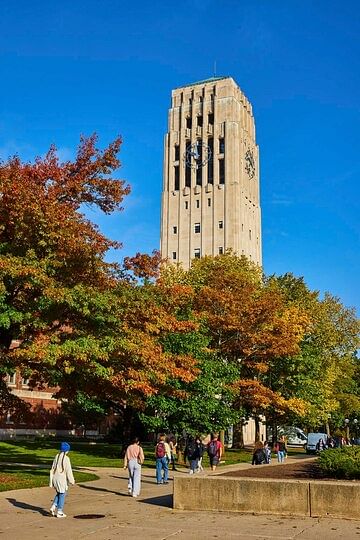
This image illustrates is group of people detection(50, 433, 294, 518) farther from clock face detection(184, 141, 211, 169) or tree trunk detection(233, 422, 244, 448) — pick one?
clock face detection(184, 141, 211, 169)

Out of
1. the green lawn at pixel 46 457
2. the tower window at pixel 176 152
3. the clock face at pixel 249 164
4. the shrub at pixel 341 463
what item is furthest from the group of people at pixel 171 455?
the tower window at pixel 176 152

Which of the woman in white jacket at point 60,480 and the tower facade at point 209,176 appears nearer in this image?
the woman in white jacket at point 60,480

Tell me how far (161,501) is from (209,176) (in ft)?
253

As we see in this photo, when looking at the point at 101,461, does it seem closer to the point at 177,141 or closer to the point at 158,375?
the point at 158,375

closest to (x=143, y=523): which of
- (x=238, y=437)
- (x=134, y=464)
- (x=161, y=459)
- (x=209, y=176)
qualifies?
(x=134, y=464)

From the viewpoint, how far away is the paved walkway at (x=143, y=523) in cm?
1142

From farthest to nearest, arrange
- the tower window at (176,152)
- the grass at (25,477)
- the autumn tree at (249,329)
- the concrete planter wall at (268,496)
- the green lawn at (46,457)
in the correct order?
the tower window at (176,152) < the autumn tree at (249,329) < the green lawn at (46,457) < the grass at (25,477) < the concrete planter wall at (268,496)

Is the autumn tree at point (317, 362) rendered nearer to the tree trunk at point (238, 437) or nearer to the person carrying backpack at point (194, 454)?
the tree trunk at point (238, 437)

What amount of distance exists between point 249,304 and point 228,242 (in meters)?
45.2

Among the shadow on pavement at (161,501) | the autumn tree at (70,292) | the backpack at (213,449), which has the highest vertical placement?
the autumn tree at (70,292)

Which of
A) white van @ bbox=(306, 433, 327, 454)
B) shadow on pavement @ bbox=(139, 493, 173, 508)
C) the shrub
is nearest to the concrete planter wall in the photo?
shadow on pavement @ bbox=(139, 493, 173, 508)

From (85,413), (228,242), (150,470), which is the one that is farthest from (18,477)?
(228,242)

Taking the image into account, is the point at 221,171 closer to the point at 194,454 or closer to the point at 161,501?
the point at 194,454

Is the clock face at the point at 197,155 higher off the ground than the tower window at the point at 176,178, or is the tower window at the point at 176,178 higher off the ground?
the clock face at the point at 197,155
